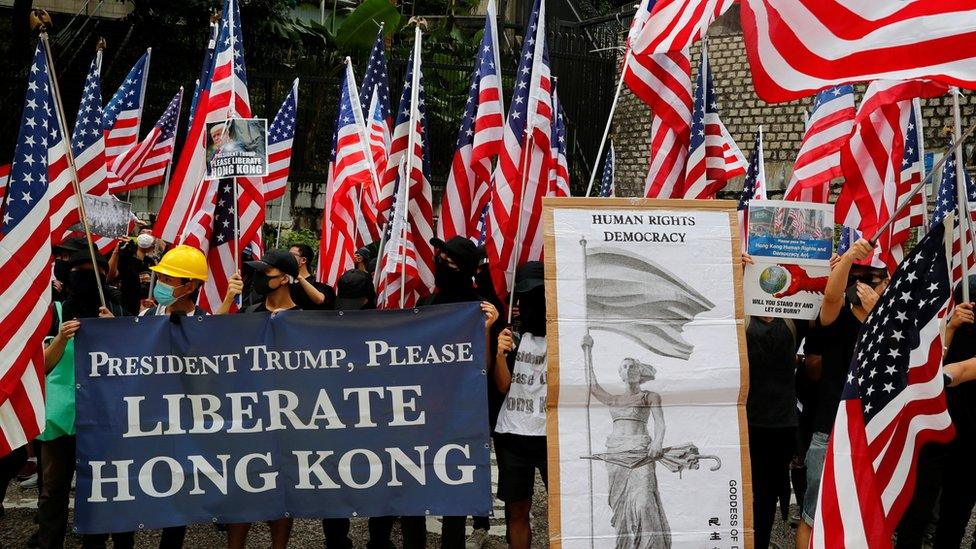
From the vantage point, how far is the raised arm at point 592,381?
5.62 m

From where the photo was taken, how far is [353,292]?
25.2 ft

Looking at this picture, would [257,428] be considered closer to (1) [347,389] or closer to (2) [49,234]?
(1) [347,389]

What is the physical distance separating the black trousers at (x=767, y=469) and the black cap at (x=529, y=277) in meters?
1.53

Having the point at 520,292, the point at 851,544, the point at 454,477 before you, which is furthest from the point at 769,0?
the point at 454,477

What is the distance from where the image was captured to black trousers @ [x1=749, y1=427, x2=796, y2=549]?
6676 mm

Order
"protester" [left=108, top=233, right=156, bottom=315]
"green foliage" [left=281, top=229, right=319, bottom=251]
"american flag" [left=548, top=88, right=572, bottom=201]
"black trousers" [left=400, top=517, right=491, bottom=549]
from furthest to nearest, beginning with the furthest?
"green foliage" [left=281, top=229, right=319, bottom=251], "protester" [left=108, top=233, right=156, bottom=315], "american flag" [left=548, top=88, right=572, bottom=201], "black trousers" [left=400, top=517, right=491, bottom=549]

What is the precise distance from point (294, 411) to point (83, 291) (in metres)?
1.73

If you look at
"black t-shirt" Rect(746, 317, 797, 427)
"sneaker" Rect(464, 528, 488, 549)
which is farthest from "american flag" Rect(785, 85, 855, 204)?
"sneaker" Rect(464, 528, 488, 549)

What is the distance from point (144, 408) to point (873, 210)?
186 inches

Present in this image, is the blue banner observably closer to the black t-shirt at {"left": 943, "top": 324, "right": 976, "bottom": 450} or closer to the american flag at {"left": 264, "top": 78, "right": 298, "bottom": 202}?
the black t-shirt at {"left": 943, "top": 324, "right": 976, "bottom": 450}

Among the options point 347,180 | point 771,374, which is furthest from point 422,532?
point 347,180

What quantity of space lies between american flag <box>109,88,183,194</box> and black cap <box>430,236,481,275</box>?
6310 mm

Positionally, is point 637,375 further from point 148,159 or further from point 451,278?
point 148,159

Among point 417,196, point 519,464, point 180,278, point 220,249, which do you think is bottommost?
point 519,464
